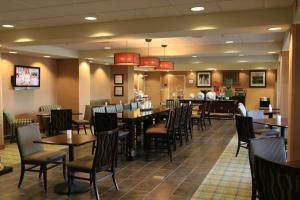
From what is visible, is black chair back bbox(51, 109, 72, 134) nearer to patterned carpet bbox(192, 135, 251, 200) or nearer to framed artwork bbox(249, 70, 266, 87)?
patterned carpet bbox(192, 135, 251, 200)

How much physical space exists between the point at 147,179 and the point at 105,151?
3.85 ft

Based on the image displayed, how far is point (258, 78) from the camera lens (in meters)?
16.1

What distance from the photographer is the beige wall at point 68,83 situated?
10.3 m

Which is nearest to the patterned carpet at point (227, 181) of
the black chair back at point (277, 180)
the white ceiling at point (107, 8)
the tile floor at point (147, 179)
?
the tile floor at point (147, 179)

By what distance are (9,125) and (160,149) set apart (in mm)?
4010

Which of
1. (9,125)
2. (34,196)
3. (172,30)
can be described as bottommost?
(34,196)

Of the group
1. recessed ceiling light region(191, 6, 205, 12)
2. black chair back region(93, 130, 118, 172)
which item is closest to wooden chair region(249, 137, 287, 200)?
black chair back region(93, 130, 118, 172)

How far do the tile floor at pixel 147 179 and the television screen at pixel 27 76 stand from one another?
3.19 metres

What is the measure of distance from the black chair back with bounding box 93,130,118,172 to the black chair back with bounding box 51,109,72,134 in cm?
354

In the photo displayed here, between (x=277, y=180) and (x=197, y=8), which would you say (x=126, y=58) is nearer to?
(x=197, y=8)

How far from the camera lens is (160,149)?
278 inches

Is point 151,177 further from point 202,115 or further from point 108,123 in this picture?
point 202,115

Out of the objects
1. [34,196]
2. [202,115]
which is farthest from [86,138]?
[202,115]

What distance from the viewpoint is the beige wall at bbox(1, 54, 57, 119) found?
8.55 m
